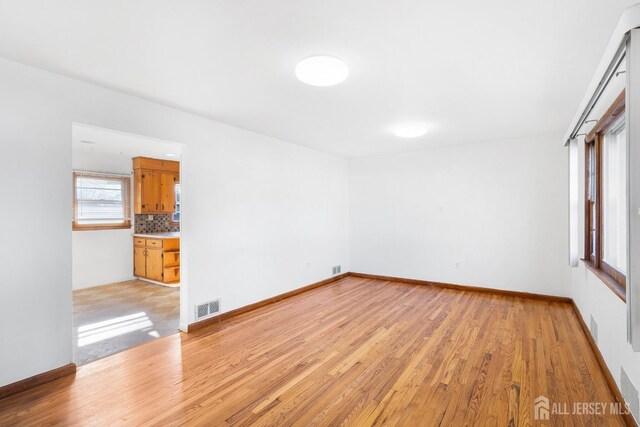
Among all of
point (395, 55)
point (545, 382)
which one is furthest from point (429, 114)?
point (545, 382)

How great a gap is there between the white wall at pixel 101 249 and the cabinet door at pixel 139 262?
8 centimetres

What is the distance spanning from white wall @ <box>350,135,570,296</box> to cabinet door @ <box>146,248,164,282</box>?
379 cm

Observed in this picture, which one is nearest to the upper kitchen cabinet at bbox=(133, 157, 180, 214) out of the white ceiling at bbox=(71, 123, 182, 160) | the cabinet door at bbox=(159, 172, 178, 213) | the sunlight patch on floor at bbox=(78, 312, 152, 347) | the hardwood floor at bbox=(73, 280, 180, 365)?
the cabinet door at bbox=(159, 172, 178, 213)

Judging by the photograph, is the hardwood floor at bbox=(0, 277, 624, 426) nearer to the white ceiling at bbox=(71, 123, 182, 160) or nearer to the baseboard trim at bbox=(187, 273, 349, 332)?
the baseboard trim at bbox=(187, 273, 349, 332)

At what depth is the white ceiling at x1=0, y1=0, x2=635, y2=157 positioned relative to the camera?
176cm

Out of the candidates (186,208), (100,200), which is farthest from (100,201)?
(186,208)

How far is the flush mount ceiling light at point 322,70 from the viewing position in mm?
2279

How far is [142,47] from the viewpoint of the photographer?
2.16m

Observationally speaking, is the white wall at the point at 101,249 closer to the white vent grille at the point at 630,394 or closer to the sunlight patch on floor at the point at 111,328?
the sunlight patch on floor at the point at 111,328

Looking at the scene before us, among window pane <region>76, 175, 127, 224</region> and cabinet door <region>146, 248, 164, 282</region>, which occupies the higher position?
window pane <region>76, 175, 127, 224</region>

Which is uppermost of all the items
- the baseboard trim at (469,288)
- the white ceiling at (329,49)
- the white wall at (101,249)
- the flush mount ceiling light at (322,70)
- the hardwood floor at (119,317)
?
the white ceiling at (329,49)

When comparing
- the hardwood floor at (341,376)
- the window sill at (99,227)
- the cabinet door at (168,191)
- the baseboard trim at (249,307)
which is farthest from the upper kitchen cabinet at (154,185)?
the hardwood floor at (341,376)

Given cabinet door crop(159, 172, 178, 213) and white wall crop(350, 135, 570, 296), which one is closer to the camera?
white wall crop(350, 135, 570, 296)

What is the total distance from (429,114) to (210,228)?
2.97 meters
